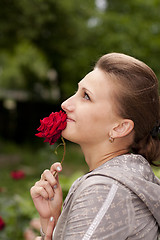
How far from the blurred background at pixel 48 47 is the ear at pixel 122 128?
5.77 meters

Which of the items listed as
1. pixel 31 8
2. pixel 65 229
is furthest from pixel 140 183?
pixel 31 8

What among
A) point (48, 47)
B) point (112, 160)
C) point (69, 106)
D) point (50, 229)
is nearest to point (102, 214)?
point (112, 160)

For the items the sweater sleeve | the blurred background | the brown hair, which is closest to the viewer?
the sweater sleeve

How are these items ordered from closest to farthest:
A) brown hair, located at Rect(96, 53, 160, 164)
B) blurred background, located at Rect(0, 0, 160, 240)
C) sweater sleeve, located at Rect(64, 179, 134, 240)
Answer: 1. sweater sleeve, located at Rect(64, 179, 134, 240)
2. brown hair, located at Rect(96, 53, 160, 164)
3. blurred background, located at Rect(0, 0, 160, 240)

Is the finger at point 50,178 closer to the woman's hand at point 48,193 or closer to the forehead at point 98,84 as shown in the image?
the woman's hand at point 48,193

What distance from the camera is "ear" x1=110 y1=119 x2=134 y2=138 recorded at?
161 cm

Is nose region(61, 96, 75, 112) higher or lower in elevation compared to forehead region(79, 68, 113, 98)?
lower

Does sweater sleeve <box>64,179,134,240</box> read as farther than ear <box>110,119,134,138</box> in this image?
No

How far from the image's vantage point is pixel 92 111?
62.5 inches

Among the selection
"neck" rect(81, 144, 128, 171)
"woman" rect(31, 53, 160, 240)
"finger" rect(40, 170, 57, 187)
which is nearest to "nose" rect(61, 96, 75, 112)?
"woman" rect(31, 53, 160, 240)

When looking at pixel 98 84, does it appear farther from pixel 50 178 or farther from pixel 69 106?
pixel 50 178

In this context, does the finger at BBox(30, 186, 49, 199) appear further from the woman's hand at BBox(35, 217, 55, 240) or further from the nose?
the nose

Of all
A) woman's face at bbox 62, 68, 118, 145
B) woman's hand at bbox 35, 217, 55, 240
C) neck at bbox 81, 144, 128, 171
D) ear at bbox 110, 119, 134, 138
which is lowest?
woman's hand at bbox 35, 217, 55, 240

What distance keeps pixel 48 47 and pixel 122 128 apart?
11080mm
